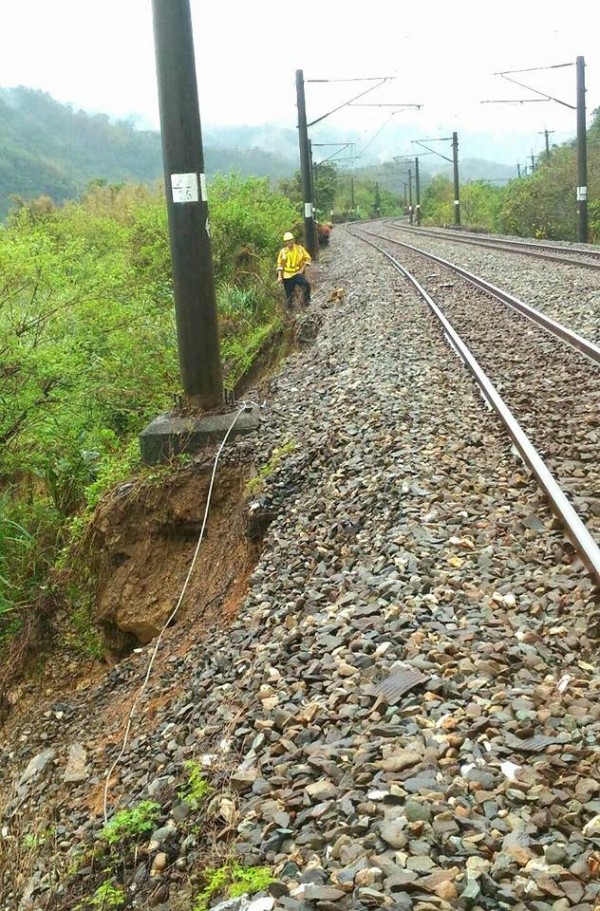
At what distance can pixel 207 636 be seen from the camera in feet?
17.9

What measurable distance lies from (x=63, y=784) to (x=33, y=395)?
541 cm

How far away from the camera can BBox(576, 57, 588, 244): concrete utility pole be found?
27141mm

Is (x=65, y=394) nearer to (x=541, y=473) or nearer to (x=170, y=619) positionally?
(x=170, y=619)

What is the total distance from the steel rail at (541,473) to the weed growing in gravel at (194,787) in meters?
2.26

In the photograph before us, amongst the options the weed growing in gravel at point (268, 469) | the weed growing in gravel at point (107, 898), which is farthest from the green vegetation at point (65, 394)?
the weed growing in gravel at point (107, 898)

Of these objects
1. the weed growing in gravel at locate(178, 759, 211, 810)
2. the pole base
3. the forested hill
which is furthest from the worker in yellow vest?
the forested hill

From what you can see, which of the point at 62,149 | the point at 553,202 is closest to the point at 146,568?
the point at 553,202

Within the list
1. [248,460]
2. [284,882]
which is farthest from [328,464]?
[284,882]

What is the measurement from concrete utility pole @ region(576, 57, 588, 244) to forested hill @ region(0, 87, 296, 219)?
319 ft

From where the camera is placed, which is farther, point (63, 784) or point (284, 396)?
point (284, 396)

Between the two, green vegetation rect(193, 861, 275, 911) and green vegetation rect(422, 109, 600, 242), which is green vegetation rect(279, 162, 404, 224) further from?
green vegetation rect(193, 861, 275, 911)

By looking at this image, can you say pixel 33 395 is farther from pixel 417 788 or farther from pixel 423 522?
pixel 417 788

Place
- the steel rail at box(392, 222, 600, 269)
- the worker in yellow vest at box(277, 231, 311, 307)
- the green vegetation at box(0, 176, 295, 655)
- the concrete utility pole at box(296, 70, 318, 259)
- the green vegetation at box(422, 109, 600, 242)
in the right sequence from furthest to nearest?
the green vegetation at box(422, 109, 600, 242) < the concrete utility pole at box(296, 70, 318, 259) < the steel rail at box(392, 222, 600, 269) < the worker in yellow vest at box(277, 231, 311, 307) < the green vegetation at box(0, 176, 295, 655)

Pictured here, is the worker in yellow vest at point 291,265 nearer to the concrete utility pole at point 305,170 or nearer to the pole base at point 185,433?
the pole base at point 185,433
